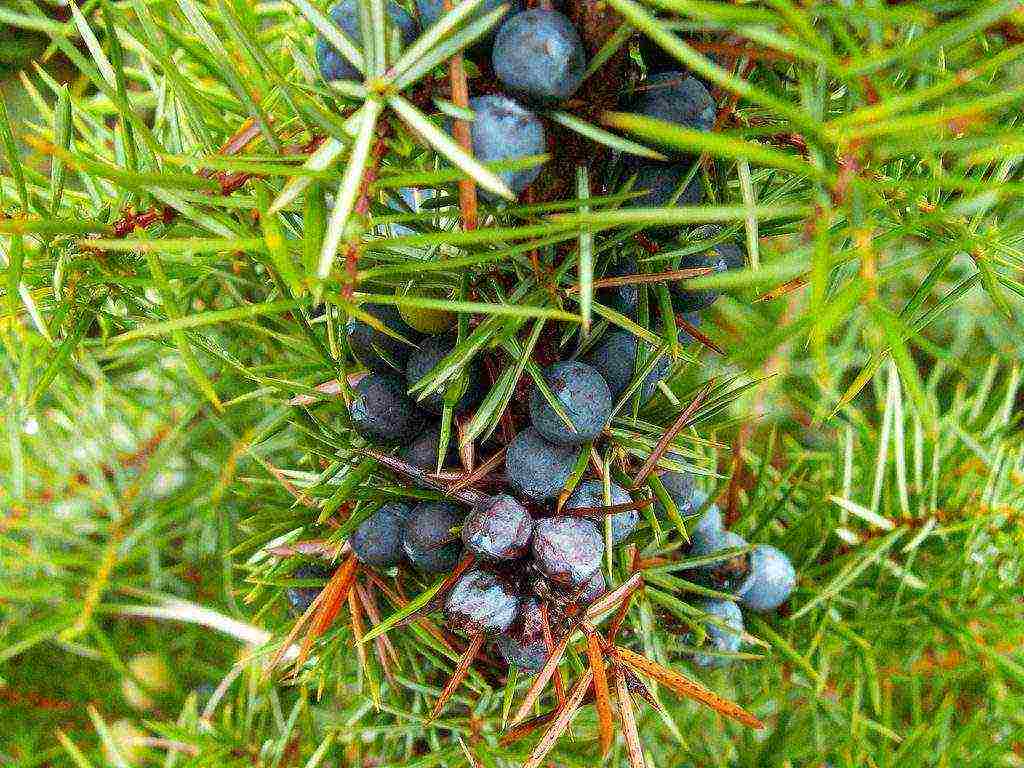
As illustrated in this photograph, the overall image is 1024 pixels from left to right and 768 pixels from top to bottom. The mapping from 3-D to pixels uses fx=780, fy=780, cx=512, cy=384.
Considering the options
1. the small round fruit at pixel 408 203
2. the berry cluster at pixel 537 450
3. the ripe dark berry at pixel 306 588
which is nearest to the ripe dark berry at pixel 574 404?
the berry cluster at pixel 537 450

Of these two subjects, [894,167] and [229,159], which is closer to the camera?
[229,159]

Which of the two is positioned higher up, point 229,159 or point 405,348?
point 229,159

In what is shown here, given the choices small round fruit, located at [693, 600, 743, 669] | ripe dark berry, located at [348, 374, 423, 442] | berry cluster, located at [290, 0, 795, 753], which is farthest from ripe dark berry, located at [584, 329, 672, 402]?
small round fruit, located at [693, 600, 743, 669]

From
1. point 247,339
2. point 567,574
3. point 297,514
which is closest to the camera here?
point 567,574

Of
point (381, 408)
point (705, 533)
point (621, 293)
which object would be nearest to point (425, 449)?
point (381, 408)

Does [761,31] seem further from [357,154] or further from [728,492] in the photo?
[728,492]

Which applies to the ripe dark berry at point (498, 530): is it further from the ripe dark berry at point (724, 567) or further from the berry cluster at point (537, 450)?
the ripe dark berry at point (724, 567)

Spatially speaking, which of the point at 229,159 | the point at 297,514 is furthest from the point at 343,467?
the point at 229,159
